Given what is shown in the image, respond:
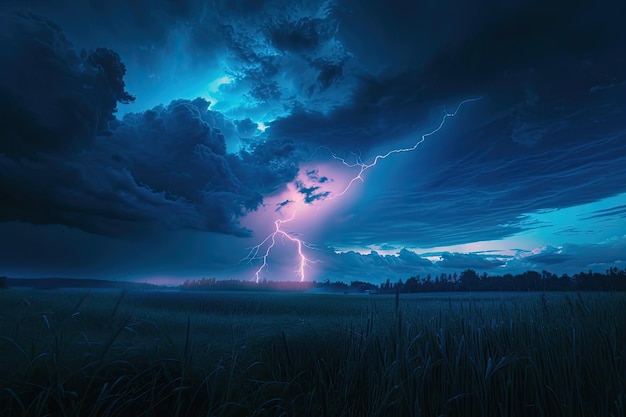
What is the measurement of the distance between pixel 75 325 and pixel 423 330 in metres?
7.89

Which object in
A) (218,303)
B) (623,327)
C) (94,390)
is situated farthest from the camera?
(218,303)

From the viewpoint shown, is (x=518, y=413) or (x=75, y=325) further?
(x=75, y=325)

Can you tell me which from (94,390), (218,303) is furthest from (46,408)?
(218,303)

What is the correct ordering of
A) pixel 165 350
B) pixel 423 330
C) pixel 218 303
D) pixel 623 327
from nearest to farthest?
pixel 165 350 → pixel 423 330 → pixel 623 327 → pixel 218 303

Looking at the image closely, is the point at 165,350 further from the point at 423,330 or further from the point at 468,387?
the point at 423,330

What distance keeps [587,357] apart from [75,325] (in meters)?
10.3

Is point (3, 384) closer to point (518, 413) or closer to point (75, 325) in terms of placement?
point (75, 325)

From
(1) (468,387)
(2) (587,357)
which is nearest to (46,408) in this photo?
(1) (468,387)

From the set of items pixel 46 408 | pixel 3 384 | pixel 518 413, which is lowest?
pixel 518 413

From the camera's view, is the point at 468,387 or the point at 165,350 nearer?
the point at 468,387

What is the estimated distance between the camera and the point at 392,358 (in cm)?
539

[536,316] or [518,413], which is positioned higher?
[536,316]

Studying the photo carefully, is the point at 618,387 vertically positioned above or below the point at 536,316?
below

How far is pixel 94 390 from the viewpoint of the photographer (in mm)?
3914
